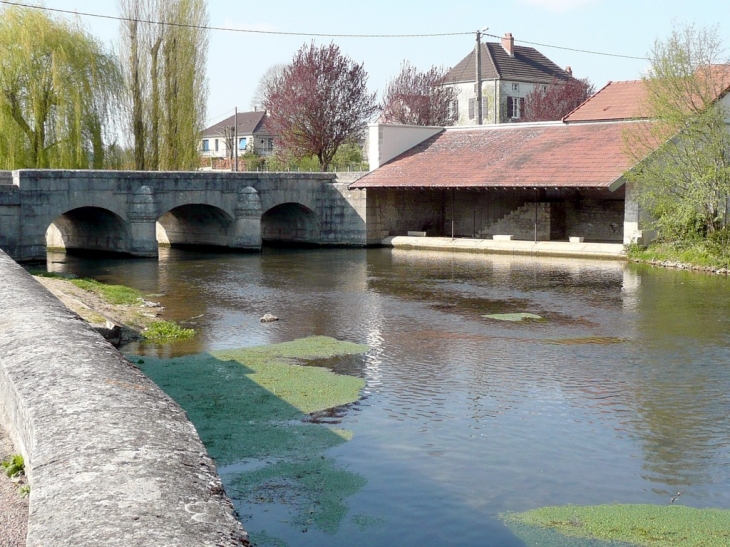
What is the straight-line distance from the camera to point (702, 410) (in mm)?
10156

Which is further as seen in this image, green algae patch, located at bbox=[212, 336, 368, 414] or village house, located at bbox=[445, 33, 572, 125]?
village house, located at bbox=[445, 33, 572, 125]

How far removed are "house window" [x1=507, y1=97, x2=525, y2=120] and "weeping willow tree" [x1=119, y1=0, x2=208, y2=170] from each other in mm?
25937

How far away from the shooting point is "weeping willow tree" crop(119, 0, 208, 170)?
116 feet

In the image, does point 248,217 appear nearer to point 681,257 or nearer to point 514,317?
point 681,257

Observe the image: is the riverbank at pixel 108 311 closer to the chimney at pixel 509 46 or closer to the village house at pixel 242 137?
the chimney at pixel 509 46

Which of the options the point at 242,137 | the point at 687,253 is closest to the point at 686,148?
the point at 687,253

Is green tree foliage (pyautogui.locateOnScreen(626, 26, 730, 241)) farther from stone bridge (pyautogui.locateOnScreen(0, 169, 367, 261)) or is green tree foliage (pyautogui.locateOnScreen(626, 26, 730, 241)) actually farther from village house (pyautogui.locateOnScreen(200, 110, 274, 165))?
village house (pyautogui.locateOnScreen(200, 110, 274, 165))

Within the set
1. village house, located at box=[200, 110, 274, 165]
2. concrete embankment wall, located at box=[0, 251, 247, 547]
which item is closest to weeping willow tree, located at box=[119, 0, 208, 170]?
concrete embankment wall, located at box=[0, 251, 247, 547]

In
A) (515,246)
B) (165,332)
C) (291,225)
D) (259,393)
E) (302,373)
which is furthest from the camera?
(291,225)

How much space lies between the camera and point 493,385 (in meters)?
11.6

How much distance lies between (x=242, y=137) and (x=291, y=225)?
138ft

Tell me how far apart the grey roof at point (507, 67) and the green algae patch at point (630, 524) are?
50.5m

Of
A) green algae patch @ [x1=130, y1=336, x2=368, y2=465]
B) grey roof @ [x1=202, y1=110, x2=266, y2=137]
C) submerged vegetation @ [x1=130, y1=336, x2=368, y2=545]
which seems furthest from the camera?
grey roof @ [x1=202, y1=110, x2=266, y2=137]

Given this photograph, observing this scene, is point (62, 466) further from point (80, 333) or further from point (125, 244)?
point (125, 244)
